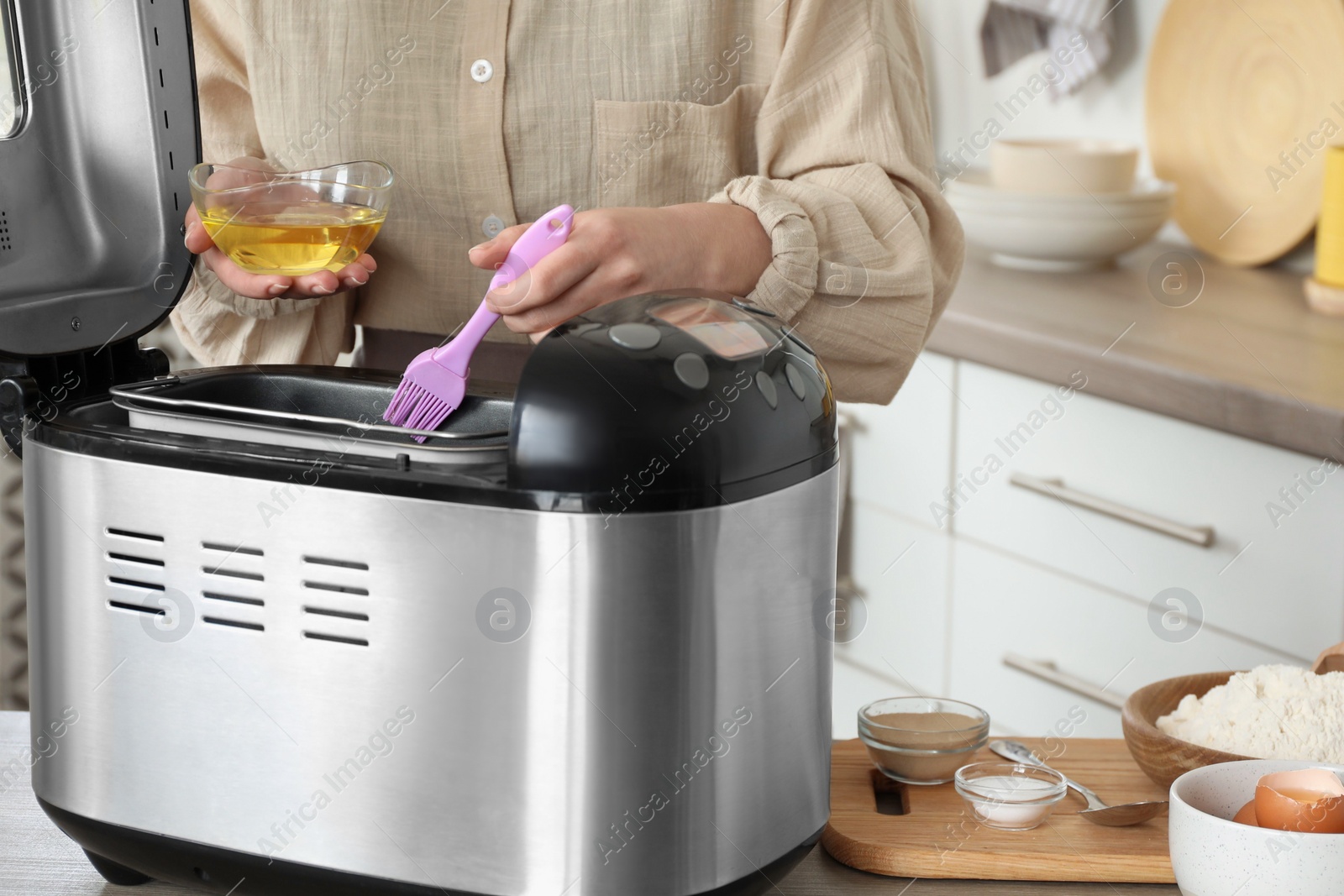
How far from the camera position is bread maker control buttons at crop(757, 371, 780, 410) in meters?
0.58

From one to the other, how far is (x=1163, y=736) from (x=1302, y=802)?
0.14m

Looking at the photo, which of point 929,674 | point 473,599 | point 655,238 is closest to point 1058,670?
point 929,674

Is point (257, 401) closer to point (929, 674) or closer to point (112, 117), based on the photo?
point (112, 117)

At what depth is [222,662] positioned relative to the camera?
2.01 ft

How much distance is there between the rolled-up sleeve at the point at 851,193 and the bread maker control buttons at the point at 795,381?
0.20 m

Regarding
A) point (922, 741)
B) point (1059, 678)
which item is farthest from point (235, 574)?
point (1059, 678)

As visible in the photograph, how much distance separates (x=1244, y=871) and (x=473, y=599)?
35cm

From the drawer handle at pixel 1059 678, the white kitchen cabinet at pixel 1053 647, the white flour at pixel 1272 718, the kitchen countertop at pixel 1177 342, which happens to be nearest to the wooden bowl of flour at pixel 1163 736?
the white flour at pixel 1272 718

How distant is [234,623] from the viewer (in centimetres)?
61

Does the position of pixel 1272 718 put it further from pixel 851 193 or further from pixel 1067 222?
pixel 1067 222

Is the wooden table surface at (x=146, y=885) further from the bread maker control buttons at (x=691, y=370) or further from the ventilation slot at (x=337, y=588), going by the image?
the bread maker control buttons at (x=691, y=370)

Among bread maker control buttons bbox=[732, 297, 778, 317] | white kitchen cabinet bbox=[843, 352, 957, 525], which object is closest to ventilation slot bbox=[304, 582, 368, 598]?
bread maker control buttons bbox=[732, 297, 778, 317]

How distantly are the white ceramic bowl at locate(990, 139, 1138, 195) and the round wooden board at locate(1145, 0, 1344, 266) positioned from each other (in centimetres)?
9

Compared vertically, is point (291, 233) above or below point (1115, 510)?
above
